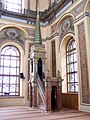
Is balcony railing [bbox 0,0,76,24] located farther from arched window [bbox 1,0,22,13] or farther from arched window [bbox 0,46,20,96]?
arched window [bbox 0,46,20,96]

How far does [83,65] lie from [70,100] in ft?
6.61

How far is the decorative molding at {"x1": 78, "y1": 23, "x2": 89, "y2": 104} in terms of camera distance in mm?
7298

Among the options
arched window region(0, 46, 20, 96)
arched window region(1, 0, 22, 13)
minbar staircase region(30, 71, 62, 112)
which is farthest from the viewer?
arched window region(1, 0, 22, 13)

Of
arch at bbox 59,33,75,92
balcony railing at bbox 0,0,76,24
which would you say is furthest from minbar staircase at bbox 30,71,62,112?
balcony railing at bbox 0,0,76,24

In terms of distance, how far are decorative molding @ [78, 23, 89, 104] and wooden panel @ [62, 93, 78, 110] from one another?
70 cm

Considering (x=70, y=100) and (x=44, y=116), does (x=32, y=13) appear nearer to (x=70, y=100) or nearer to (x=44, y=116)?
(x=70, y=100)

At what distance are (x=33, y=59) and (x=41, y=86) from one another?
1.70 m

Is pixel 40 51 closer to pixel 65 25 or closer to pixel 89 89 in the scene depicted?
pixel 65 25

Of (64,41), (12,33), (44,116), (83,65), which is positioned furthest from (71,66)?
(12,33)

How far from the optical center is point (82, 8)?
8.01 meters

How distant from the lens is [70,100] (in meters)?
8.45

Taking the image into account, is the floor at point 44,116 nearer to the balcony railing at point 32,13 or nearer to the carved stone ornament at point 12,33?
the carved stone ornament at point 12,33

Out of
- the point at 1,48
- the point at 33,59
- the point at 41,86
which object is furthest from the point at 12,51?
the point at 41,86

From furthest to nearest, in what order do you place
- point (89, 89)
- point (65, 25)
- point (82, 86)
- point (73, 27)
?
point (65, 25), point (73, 27), point (82, 86), point (89, 89)
